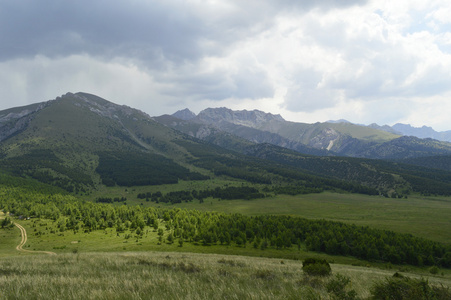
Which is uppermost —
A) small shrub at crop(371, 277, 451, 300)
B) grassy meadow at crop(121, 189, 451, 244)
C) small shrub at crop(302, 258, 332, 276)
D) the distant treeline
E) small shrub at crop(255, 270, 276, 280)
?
small shrub at crop(371, 277, 451, 300)

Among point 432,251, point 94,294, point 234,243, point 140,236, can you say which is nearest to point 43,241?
point 140,236

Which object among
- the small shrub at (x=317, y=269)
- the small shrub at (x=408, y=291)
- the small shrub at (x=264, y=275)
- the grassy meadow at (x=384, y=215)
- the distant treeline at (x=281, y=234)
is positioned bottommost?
the grassy meadow at (x=384, y=215)

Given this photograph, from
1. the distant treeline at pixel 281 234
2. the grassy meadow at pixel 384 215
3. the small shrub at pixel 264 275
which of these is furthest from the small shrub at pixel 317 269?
the grassy meadow at pixel 384 215

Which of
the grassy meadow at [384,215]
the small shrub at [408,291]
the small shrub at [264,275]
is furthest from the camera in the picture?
the grassy meadow at [384,215]

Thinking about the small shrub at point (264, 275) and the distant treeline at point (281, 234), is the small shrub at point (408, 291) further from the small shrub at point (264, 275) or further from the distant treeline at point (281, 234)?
the distant treeline at point (281, 234)

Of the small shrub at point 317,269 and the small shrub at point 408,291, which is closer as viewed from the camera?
the small shrub at point 408,291

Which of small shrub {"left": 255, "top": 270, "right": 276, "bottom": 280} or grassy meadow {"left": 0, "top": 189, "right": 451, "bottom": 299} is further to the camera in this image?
small shrub {"left": 255, "top": 270, "right": 276, "bottom": 280}

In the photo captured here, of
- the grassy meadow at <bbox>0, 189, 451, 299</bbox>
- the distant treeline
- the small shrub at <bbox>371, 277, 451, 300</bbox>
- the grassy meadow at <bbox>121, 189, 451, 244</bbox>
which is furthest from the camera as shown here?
the grassy meadow at <bbox>121, 189, 451, 244</bbox>

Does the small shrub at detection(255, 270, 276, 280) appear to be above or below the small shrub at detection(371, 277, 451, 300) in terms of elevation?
below

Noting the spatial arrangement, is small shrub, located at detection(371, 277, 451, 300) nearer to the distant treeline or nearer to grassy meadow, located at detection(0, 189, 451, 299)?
grassy meadow, located at detection(0, 189, 451, 299)

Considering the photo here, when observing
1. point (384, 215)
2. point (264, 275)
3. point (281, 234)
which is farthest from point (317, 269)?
point (384, 215)

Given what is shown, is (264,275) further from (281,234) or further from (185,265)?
(281,234)

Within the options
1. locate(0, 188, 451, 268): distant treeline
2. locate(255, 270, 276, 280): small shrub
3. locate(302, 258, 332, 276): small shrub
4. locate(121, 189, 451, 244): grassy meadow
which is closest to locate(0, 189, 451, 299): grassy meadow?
locate(255, 270, 276, 280): small shrub

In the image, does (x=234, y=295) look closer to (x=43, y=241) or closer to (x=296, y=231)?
(x=43, y=241)
